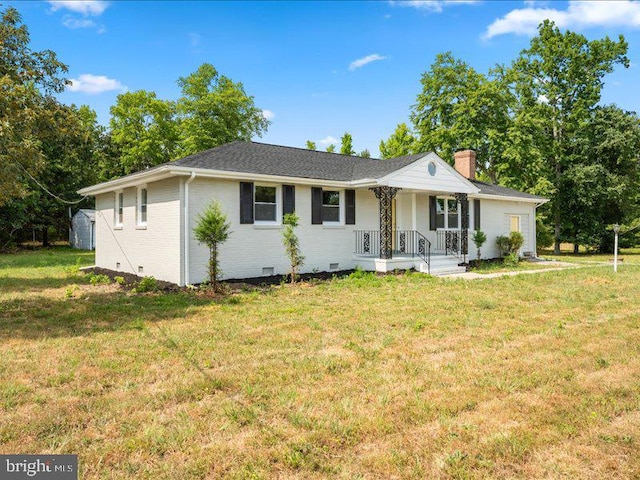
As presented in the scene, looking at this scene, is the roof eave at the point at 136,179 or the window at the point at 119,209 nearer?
the roof eave at the point at 136,179

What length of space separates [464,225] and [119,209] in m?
13.3

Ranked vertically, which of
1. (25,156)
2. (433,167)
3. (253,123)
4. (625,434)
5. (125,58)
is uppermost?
(253,123)

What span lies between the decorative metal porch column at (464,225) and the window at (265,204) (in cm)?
774

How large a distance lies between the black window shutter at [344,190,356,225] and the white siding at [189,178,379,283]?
192mm

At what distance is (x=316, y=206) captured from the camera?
45.3ft

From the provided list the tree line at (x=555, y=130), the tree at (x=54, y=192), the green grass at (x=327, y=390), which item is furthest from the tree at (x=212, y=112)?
the green grass at (x=327, y=390)

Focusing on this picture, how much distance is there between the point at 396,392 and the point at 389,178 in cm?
1051

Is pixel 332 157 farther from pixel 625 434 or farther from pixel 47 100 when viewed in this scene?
pixel 625 434

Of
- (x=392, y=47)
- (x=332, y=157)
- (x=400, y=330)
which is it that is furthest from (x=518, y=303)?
(x=332, y=157)

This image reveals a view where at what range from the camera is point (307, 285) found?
38.9 feet

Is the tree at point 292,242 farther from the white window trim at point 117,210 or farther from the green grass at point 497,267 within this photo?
the green grass at point 497,267

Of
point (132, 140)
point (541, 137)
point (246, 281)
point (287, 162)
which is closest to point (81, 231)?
point (132, 140)

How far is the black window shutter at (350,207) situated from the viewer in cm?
1466

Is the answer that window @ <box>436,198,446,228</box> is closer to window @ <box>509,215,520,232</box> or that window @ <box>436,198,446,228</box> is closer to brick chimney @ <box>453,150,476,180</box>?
brick chimney @ <box>453,150,476,180</box>
